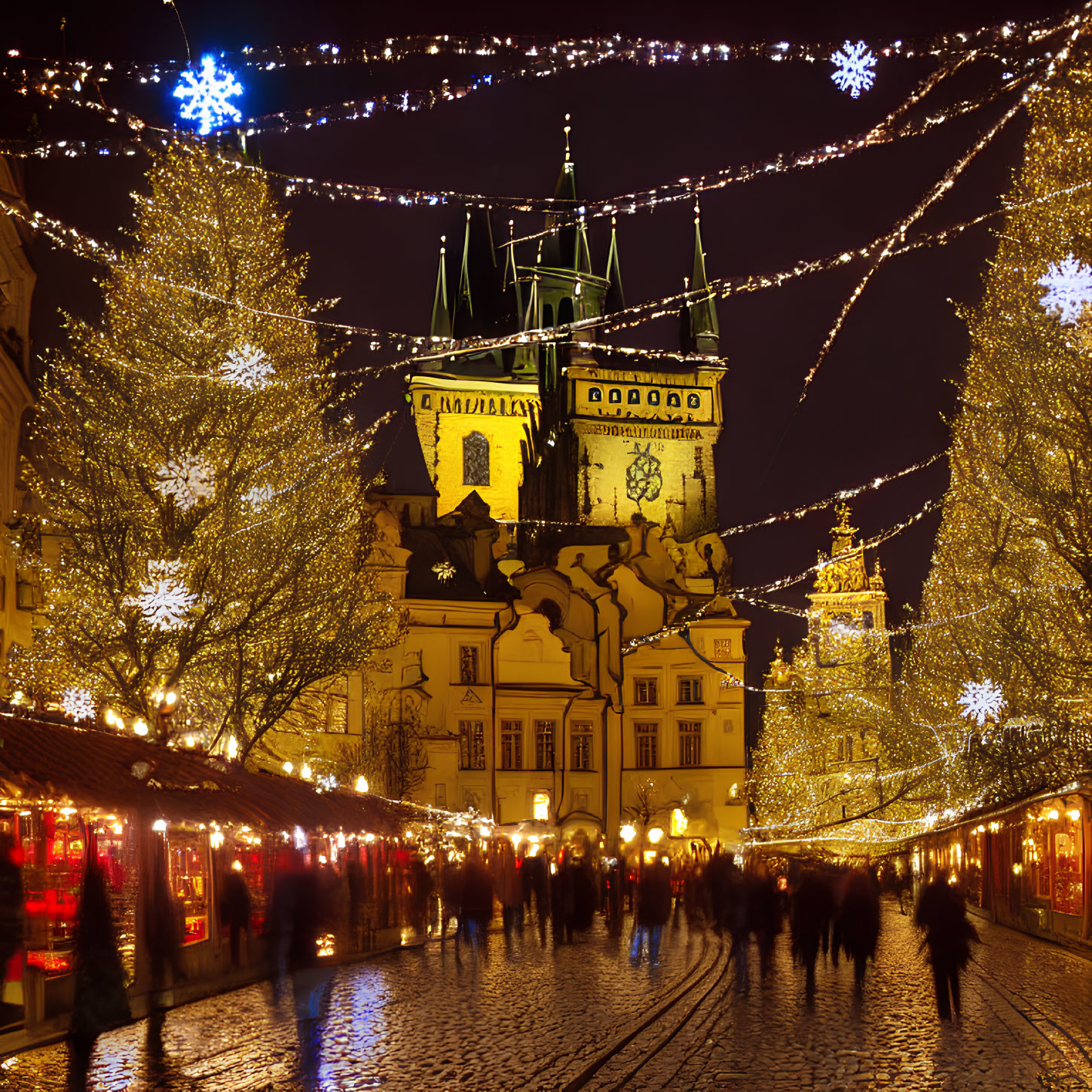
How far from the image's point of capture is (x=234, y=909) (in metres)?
17.4

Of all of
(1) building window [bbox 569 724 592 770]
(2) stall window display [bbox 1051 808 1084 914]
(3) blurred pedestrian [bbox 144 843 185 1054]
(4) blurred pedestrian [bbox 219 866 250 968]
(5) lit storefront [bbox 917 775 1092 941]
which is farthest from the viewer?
(1) building window [bbox 569 724 592 770]

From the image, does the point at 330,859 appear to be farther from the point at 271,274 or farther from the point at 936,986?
the point at 936,986

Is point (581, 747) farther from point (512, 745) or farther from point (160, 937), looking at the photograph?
point (160, 937)

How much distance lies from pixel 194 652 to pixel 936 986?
11.0 metres

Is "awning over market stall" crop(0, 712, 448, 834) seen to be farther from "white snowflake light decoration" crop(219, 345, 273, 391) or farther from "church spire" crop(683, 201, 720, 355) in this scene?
"church spire" crop(683, 201, 720, 355)

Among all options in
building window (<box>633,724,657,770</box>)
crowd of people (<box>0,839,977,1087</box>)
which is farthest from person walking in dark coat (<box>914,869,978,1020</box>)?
building window (<box>633,724,657,770</box>)

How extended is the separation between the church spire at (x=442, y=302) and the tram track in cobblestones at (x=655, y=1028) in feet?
183

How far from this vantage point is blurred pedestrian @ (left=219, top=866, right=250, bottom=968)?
17312 millimetres

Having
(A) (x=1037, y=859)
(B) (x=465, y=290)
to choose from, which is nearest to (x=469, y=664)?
(A) (x=1037, y=859)

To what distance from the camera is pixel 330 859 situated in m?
24.8

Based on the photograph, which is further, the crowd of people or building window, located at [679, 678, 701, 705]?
building window, located at [679, 678, 701, 705]

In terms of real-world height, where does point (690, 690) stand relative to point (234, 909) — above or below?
above

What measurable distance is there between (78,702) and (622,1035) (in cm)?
1122

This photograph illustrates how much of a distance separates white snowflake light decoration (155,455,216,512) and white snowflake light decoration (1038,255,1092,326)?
36.9 feet
